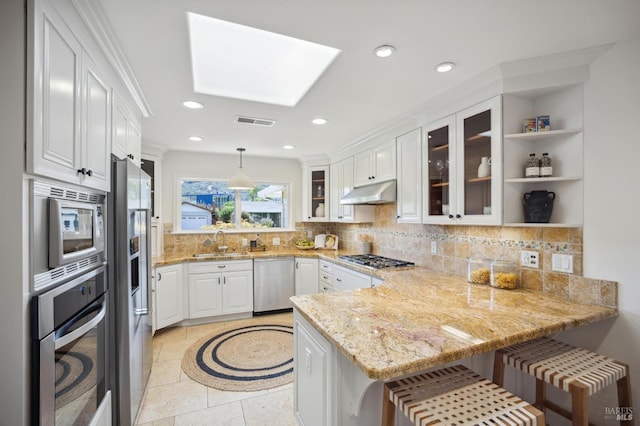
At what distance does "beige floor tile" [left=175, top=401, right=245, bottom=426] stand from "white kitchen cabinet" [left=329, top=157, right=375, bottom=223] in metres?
2.45

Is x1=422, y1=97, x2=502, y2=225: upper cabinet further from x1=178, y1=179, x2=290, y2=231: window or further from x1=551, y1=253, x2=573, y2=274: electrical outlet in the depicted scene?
x1=178, y1=179, x2=290, y2=231: window

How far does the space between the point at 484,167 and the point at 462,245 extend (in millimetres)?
808

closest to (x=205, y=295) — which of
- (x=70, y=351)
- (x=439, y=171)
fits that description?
(x=70, y=351)

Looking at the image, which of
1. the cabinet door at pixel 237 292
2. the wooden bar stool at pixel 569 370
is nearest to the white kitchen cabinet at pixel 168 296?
the cabinet door at pixel 237 292

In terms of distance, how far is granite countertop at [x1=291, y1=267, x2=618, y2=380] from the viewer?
115 centimetres

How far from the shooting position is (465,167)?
7.41 ft

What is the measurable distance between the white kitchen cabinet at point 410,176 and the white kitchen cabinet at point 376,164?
0.13 metres

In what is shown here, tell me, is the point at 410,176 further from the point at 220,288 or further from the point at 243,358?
the point at 220,288

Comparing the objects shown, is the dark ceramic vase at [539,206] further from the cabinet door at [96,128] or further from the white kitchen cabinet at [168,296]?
the white kitchen cabinet at [168,296]

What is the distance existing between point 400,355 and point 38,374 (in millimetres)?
1307

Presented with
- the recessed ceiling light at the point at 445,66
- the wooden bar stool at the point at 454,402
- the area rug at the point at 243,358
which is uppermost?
the recessed ceiling light at the point at 445,66

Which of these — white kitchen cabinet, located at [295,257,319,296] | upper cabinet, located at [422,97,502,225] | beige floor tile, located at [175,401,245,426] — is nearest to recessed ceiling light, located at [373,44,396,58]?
upper cabinet, located at [422,97,502,225]

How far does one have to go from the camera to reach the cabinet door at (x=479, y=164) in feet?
6.59

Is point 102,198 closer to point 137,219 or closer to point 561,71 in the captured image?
point 137,219
